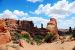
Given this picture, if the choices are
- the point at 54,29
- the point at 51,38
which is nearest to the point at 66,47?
the point at 51,38

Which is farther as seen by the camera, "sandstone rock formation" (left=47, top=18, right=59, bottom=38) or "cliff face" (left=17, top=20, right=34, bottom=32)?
"cliff face" (left=17, top=20, right=34, bottom=32)

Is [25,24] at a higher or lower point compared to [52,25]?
higher

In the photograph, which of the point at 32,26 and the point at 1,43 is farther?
the point at 32,26

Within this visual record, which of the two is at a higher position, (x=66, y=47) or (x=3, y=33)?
(x=3, y=33)

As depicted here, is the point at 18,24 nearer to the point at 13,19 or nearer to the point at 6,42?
the point at 13,19

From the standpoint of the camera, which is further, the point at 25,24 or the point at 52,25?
the point at 25,24

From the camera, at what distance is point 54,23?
6962 centimetres

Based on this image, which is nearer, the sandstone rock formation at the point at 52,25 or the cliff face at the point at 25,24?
the sandstone rock formation at the point at 52,25

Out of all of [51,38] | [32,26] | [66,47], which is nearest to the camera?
[66,47]

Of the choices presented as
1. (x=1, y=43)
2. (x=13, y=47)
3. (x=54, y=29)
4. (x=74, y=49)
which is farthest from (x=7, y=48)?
(x=54, y=29)

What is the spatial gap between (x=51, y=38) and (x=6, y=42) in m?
22.7

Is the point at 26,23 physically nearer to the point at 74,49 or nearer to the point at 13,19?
the point at 13,19

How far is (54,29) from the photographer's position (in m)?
68.2

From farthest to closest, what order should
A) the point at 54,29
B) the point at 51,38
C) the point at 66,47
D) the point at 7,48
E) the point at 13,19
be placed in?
the point at 13,19, the point at 54,29, the point at 51,38, the point at 66,47, the point at 7,48
